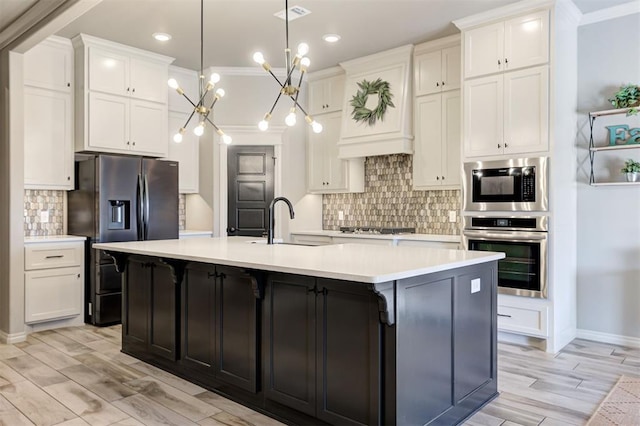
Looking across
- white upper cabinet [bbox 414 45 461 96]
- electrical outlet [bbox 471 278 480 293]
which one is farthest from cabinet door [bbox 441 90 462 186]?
electrical outlet [bbox 471 278 480 293]

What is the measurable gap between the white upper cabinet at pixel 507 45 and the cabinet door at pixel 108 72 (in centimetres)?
354

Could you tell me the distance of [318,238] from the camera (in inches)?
224

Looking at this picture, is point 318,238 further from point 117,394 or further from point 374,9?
point 117,394

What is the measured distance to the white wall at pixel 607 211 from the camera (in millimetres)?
4105

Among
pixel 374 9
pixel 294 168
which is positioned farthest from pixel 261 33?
pixel 294 168

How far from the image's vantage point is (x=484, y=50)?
14.1 feet

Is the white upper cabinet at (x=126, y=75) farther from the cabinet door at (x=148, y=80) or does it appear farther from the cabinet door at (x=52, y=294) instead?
the cabinet door at (x=52, y=294)

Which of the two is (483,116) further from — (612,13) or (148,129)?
(148,129)

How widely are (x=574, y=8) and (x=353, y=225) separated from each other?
3.25m

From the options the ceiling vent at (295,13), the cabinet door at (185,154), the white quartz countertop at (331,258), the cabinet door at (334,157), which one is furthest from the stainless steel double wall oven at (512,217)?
the cabinet door at (185,154)

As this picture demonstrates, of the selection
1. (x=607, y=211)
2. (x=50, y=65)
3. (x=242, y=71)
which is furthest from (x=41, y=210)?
(x=607, y=211)

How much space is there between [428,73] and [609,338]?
3027 millimetres

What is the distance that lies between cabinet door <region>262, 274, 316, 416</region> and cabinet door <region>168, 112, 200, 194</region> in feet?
11.7

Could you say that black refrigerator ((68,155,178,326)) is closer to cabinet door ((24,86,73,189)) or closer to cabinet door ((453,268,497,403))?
cabinet door ((24,86,73,189))
